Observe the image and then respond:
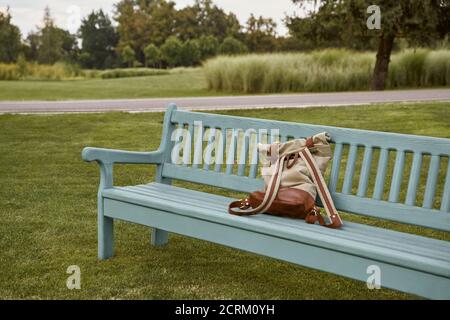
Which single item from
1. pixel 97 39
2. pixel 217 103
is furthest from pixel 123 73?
pixel 97 39

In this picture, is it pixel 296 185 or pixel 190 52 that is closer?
pixel 296 185

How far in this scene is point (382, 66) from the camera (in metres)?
20.8

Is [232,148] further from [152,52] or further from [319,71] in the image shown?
[152,52]

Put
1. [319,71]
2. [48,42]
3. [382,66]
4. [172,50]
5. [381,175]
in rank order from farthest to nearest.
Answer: [48,42] < [172,50] < [382,66] < [319,71] < [381,175]

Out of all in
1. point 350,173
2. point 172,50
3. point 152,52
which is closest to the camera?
point 350,173

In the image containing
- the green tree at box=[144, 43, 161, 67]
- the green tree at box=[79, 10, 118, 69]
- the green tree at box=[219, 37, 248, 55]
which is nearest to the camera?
the green tree at box=[219, 37, 248, 55]

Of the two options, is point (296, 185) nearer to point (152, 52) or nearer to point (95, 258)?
point (95, 258)

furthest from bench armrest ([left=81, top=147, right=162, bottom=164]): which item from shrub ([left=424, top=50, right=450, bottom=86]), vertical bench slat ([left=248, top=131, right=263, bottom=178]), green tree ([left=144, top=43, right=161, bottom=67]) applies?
green tree ([left=144, top=43, right=161, bottom=67])

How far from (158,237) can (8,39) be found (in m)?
44.4

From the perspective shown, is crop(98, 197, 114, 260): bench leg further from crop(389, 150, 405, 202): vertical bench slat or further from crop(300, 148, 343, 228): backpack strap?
crop(389, 150, 405, 202): vertical bench slat

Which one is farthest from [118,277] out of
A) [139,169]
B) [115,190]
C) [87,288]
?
[139,169]

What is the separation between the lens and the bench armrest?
186 inches

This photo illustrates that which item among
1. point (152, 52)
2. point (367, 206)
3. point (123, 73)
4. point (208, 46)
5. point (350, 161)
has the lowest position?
point (123, 73)

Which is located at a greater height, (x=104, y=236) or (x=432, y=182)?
(x=432, y=182)
